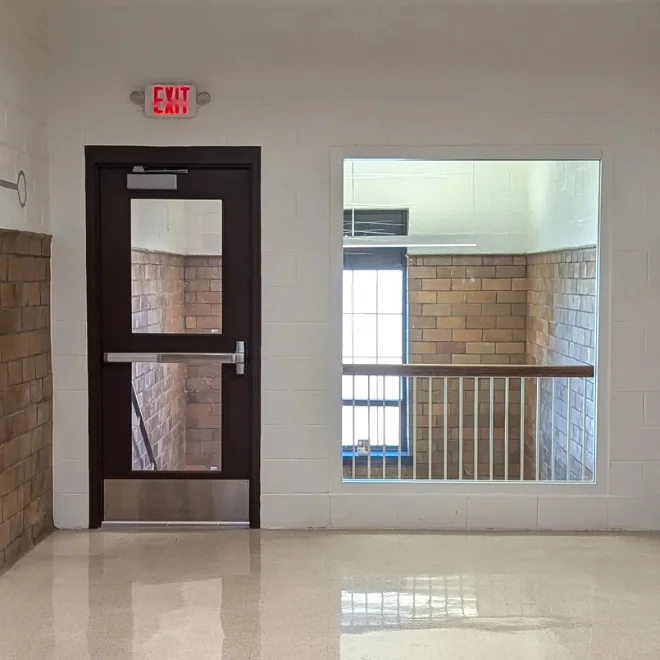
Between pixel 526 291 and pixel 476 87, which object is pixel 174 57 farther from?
pixel 526 291

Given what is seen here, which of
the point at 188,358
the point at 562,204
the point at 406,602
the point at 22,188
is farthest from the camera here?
the point at 562,204

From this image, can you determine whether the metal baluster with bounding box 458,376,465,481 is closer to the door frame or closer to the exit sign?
the door frame

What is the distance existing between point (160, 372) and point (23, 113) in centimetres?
156

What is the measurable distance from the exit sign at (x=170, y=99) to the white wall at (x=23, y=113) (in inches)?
23.1

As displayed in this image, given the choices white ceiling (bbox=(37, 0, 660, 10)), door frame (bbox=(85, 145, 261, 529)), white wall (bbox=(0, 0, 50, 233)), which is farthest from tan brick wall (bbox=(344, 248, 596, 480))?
white wall (bbox=(0, 0, 50, 233))

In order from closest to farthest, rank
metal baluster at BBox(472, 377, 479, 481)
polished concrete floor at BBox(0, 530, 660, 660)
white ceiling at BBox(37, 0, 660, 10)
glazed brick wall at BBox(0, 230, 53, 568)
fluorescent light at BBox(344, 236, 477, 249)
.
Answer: polished concrete floor at BBox(0, 530, 660, 660) → glazed brick wall at BBox(0, 230, 53, 568) → white ceiling at BBox(37, 0, 660, 10) → fluorescent light at BBox(344, 236, 477, 249) → metal baluster at BBox(472, 377, 479, 481)

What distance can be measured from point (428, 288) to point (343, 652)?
231 centimetres

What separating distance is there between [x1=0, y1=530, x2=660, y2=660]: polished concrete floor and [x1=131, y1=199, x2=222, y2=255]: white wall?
1.62 meters

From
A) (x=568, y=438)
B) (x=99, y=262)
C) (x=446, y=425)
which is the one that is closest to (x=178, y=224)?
(x=99, y=262)

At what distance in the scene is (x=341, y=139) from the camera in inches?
193

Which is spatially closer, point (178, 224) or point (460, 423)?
point (178, 224)

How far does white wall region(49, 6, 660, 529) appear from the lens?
486 centimetres

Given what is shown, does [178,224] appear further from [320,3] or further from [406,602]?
[406,602]

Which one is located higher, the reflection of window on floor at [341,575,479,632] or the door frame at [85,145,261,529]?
the door frame at [85,145,261,529]
